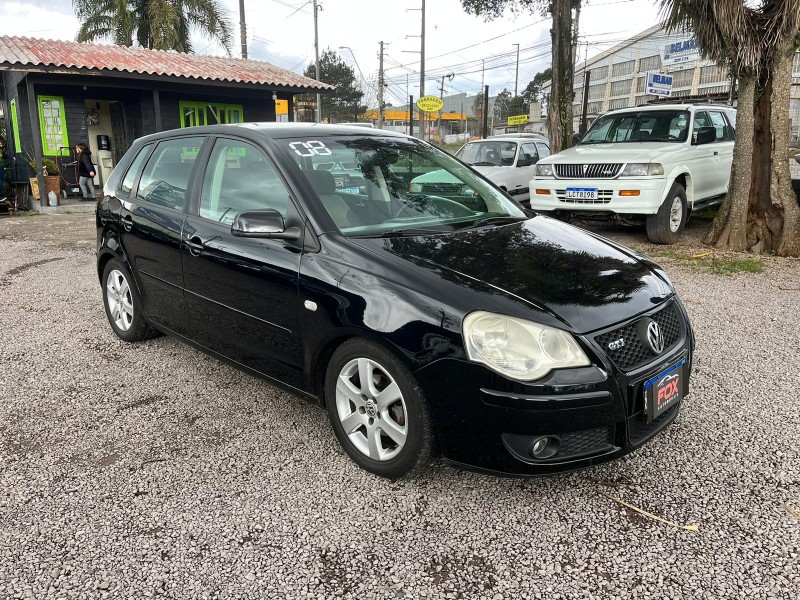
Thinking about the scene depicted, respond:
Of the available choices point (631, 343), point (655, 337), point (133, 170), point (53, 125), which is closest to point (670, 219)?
point (655, 337)

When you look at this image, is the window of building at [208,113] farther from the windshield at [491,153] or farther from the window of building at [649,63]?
the window of building at [649,63]

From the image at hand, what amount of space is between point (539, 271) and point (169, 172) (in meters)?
2.58

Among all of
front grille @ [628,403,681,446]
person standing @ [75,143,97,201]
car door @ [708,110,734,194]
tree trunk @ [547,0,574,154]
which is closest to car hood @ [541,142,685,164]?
car door @ [708,110,734,194]

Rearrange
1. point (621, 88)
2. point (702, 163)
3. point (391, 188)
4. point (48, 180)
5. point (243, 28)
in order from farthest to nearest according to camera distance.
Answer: point (621, 88), point (243, 28), point (48, 180), point (702, 163), point (391, 188)

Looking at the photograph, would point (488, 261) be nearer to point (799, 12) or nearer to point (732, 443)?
point (732, 443)

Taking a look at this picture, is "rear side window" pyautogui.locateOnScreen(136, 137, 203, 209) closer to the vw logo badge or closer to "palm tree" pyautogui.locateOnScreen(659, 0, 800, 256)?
the vw logo badge

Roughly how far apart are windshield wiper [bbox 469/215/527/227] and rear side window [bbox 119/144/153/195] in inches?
96.8

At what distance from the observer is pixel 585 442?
→ 2471 millimetres

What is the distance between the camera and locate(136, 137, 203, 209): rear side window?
386cm

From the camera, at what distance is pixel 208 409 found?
11.9 feet

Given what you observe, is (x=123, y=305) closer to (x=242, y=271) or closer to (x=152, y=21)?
(x=242, y=271)

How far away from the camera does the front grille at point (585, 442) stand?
2445mm

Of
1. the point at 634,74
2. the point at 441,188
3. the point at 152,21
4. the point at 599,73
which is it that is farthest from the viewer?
the point at 599,73

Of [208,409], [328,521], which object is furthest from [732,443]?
[208,409]
